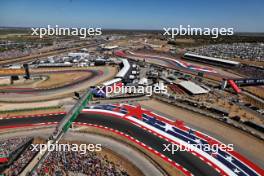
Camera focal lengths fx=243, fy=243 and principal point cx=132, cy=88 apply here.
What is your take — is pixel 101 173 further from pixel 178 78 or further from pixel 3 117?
pixel 178 78

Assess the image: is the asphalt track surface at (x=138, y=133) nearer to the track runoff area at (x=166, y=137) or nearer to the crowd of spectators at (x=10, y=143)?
the track runoff area at (x=166, y=137)

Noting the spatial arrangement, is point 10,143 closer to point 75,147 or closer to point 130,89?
point 75,147

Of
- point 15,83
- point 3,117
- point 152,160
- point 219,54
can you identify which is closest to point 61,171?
point 152,160

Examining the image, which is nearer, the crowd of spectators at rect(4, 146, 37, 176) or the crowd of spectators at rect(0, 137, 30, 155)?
the crowd of spectators at rect(4, 146, 37, 176)

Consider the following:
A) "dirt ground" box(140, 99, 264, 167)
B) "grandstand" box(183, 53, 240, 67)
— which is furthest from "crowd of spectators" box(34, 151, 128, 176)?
"grandstand" box(183, 53, 240, 67)

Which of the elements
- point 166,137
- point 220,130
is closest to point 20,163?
point 166,137

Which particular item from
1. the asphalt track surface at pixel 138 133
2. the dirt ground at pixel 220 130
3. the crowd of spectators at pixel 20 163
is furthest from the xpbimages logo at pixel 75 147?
the dirt ground at pixel 220 130

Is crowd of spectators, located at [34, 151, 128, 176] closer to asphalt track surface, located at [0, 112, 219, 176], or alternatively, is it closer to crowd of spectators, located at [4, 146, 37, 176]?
crowd of spectators, located at [4, 146, 37, 176]
